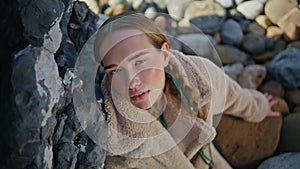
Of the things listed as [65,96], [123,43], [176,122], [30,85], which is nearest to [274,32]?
[176,122]

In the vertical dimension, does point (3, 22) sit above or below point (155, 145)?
above

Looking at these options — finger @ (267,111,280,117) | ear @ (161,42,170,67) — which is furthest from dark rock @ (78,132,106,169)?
finger @ (267,111,280,117)

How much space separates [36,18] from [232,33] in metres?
1.42

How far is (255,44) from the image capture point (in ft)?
6.13

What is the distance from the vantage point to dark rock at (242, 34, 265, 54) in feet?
6.12

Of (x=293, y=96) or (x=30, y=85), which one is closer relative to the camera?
(x=30, y=85)

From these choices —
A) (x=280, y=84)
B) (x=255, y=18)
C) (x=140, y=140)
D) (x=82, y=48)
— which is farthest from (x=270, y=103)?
(x=82, y=48)

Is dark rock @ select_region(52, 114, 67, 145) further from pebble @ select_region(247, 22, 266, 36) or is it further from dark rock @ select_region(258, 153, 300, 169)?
pebble @ select_region(247, 22, 266, 36)

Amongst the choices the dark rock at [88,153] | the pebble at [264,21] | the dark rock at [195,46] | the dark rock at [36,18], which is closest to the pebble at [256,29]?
the pebble at [264,21]

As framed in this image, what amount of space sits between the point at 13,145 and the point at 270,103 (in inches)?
42.8

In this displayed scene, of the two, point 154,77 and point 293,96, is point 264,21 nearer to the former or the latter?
point 293,96

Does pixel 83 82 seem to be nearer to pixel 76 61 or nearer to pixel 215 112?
pixel 76 61

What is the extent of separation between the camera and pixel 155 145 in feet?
3.01

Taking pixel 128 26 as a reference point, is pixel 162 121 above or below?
below
